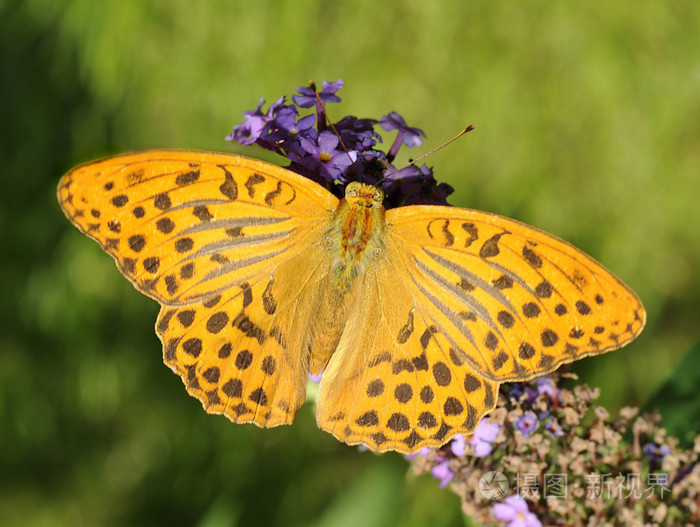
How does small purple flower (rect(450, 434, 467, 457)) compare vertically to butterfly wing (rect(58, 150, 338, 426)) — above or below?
below

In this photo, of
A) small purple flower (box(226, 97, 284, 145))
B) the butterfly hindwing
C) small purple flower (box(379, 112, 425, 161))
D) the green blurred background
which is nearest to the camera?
the butterfly hindwing

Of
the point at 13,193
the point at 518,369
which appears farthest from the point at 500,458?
the point at 13,193

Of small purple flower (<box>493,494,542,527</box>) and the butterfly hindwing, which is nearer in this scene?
the butterfly hindwing

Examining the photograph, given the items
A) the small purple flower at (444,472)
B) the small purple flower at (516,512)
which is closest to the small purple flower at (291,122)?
the small purple flower at (444,472)

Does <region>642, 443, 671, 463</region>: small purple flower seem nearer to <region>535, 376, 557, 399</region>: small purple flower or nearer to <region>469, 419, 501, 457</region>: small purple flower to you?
<region>535, 376, 557, 399</region>: small purple flower

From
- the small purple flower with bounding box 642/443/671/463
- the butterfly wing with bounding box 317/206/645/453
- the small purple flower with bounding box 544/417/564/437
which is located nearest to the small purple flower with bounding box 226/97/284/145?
the butterfly wing with bounding box 317/206/645/453

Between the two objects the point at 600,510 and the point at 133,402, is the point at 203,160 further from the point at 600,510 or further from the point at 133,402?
the point at 133,402

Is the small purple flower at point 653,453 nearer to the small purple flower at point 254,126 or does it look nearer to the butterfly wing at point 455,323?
the butterfly wing at point 455,323
